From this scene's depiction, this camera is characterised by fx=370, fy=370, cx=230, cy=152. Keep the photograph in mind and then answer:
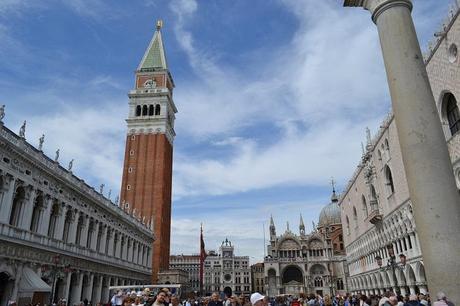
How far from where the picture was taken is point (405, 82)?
756 centimetres

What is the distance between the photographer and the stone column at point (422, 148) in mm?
6461

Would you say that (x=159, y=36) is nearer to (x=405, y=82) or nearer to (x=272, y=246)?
(x=272, y=246)

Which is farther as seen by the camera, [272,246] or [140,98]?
[272,246]

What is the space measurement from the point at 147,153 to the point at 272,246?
3376cm

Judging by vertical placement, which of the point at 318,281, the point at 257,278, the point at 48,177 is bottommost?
the point at 318,281

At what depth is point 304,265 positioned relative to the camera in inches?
2896

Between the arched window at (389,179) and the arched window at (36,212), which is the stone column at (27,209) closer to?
the arched window at (36,212)

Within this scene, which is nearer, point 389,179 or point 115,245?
point 389,179

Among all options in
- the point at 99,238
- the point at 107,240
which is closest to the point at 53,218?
the point at 99,238

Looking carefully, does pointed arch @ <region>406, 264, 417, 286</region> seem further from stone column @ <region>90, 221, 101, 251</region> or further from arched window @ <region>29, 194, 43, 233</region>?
arched window @ <region>29, 194, 43, 233</region>

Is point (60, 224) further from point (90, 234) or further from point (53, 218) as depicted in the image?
point (90, 234)

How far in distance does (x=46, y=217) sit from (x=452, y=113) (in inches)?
1031

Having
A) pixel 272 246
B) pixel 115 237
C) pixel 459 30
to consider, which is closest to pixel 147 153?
pixel 115 237

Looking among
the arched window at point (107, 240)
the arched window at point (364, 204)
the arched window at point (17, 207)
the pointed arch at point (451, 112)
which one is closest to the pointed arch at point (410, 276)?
the pointed arch at point (451, 112)
